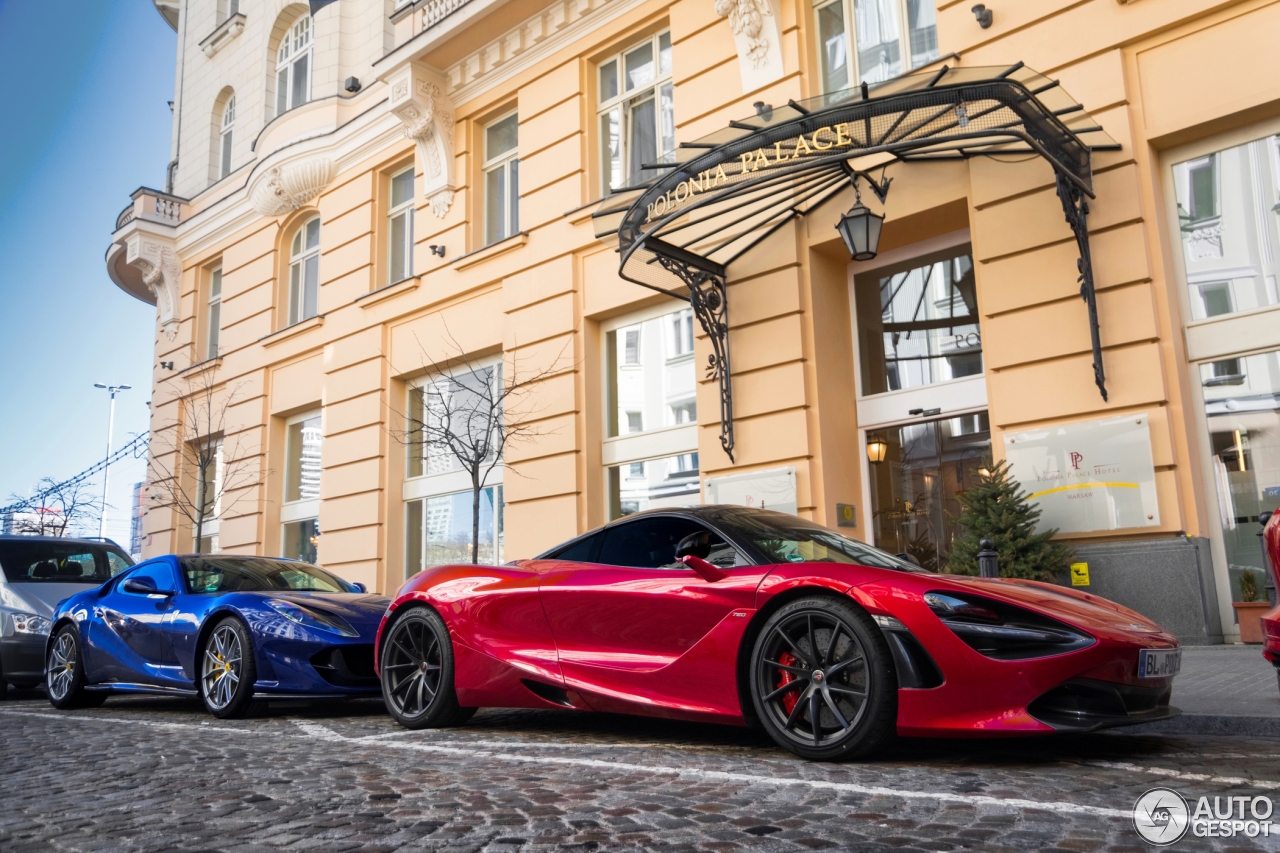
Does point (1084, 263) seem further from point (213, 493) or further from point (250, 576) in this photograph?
point (213, 493)

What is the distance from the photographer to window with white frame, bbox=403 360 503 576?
15070mm

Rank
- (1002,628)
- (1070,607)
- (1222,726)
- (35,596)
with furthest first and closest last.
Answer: (35,596)
(1222,726)
(1070,607)
(1002,628)

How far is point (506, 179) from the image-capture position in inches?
624

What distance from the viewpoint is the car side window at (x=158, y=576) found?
26.4ft

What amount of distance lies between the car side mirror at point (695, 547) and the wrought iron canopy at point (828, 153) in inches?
196

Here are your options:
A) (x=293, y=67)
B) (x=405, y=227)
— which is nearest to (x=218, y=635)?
(x=405, y=227)

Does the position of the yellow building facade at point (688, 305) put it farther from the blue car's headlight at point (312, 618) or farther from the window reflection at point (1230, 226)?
the blue car's headlight at point (312, 618)

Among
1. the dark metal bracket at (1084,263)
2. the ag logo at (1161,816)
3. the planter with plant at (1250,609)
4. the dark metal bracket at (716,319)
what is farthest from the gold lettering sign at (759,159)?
the ag logo at (1161,816)

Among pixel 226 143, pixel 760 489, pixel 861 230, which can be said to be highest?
pixel 226 143

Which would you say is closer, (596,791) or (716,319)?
(596,791)

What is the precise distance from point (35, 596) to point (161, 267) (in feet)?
48.9

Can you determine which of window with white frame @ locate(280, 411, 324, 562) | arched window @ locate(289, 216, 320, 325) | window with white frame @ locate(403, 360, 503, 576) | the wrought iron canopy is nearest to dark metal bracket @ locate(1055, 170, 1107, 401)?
the wrought iron canopy

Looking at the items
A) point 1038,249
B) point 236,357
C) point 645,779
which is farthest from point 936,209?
point 236,357

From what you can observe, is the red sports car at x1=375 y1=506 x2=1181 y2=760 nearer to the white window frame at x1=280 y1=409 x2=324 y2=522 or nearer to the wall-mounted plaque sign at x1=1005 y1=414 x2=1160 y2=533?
the wall-mounted plaque sign at x1=1005 y1=414 x2=1160 y2=533
